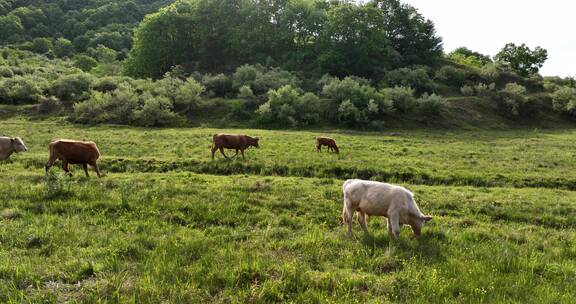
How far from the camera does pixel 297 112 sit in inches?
1576

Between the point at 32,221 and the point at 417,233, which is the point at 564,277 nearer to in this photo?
the point at 417,233

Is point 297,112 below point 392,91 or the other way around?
below

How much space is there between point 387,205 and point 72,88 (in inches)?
1713

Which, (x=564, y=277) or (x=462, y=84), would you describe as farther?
(x=462, y=84)

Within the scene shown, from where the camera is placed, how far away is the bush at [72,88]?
41.7 m

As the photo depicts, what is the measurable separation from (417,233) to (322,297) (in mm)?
4340

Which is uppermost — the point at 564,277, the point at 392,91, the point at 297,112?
the point at 392,91

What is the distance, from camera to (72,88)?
140 ft

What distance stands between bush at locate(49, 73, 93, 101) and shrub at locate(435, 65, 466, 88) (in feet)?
167

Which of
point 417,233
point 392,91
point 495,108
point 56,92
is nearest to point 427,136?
point 392,91

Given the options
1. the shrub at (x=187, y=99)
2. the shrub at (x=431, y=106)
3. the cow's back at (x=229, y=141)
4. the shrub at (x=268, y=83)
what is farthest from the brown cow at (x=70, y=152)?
the shrub at (x=431, y=106)

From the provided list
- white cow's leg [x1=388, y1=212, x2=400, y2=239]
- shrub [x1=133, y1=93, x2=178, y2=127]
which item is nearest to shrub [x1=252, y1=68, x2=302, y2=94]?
shrub [x1=133, y1=93, x2=178, y2=127]

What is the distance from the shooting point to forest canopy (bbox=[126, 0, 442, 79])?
62094mm

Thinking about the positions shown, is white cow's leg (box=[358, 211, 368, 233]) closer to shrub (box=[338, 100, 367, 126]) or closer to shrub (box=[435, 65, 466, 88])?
shrub (box=[338, 100, 367, 126])
